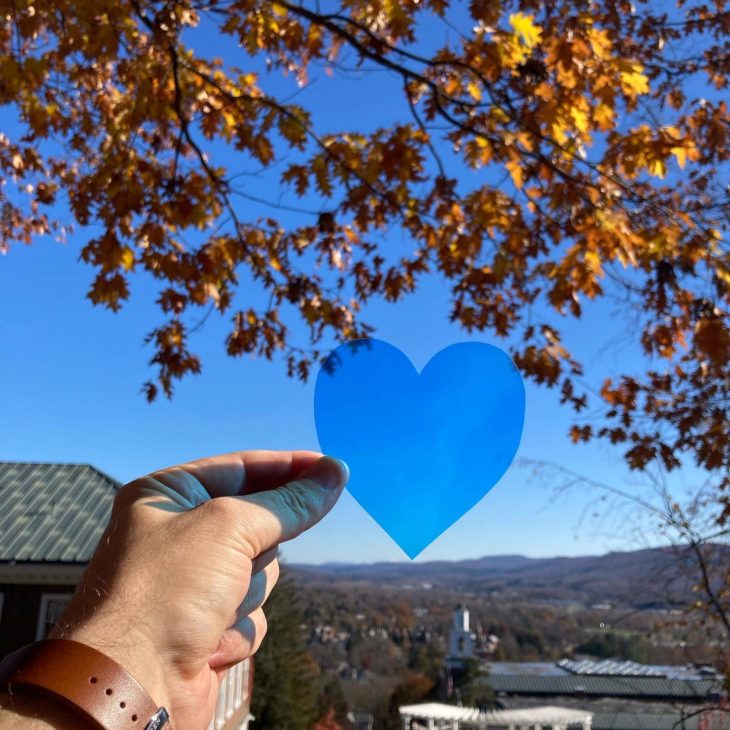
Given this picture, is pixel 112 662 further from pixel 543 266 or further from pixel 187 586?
pixel 543 266

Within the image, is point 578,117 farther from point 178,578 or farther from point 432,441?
point 178,578

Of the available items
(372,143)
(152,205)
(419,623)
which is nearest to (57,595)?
(152,205)

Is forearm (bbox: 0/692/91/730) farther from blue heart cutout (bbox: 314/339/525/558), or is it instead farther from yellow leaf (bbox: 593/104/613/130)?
yellow leaf (bbox: 593/104/613/130)

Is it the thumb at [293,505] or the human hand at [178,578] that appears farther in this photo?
the thumb at [293,505]

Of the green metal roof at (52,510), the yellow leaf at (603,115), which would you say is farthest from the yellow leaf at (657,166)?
the green metal roof at (52,510)

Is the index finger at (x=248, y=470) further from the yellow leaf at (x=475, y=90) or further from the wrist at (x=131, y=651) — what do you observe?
the yellow leaf at (x=475, y=90)

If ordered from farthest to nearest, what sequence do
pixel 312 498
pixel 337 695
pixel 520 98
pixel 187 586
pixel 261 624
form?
pixel 337 695, pixel 520 98, pixel 261 624, pixel 312 498, pixel 187 586

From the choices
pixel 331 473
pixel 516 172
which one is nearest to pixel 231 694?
pixel 516 172
